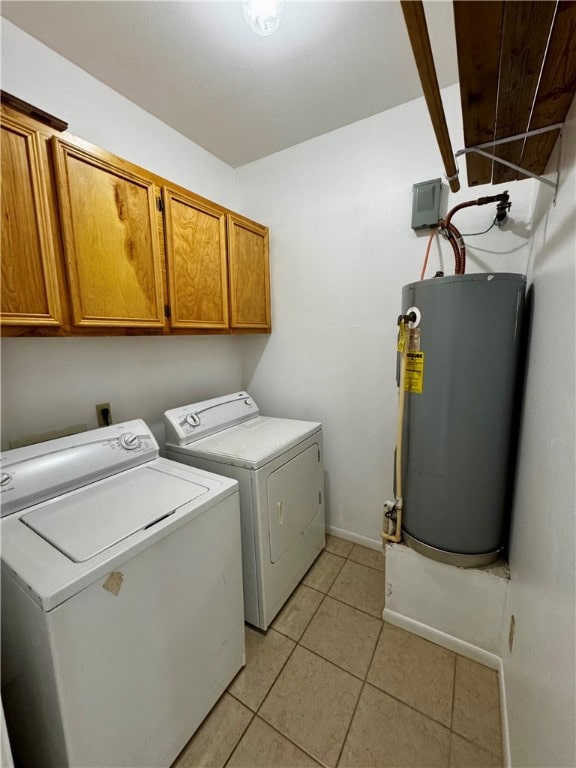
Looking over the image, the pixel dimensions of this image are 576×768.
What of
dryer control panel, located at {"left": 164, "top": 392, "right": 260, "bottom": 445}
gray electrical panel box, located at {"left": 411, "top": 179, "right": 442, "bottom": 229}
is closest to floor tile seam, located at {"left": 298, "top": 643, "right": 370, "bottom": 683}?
dryer control panel, located at {"left": 164, "top": 392, "right": 260, "bottom": 445}

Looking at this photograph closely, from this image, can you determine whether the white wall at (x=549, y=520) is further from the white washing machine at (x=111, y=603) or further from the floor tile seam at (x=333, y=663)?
the white washing machine at (x=111, y=603)

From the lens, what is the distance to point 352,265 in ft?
6.42

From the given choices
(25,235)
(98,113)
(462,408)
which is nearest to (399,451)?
(462,408)

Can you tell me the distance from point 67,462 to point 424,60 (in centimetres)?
158

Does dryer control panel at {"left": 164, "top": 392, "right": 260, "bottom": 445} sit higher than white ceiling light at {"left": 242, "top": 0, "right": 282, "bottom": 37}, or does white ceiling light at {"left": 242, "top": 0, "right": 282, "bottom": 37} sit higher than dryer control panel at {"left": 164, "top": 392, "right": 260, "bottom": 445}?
white ceiling light at {"left": 242, "top": 0, "right": 282, "bottom": 37}

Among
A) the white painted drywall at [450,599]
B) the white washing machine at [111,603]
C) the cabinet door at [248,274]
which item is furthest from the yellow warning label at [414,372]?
the cabinet door at [248,274]

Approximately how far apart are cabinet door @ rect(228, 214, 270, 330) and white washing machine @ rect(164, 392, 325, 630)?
588mm

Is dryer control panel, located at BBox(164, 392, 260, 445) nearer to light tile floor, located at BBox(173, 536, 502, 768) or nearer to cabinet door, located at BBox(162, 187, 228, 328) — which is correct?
cabinet door, located at BBox(162, 187, 228, 328)

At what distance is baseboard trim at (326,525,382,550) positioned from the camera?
2103mm

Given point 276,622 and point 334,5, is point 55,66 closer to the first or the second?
point 334,5

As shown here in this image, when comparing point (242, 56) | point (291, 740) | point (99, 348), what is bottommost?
point (291, 740)

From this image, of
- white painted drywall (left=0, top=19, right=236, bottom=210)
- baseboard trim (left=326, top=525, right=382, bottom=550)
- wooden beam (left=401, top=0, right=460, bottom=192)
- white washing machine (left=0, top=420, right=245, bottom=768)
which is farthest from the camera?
baseboard trim (left=326, top=525, right=382, bottom=550)

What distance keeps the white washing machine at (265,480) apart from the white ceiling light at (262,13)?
1.70m

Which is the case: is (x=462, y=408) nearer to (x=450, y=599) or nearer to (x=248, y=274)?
(x=450, y=599)
